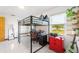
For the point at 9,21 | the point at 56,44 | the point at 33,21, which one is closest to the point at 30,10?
the point at 33,21

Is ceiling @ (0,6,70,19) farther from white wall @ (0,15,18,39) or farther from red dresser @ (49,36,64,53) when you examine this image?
red dresser @ (49,36,64,53)

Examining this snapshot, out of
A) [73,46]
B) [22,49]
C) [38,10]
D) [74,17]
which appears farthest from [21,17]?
[73,46]

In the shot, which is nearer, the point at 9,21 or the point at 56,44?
the point at 9,21

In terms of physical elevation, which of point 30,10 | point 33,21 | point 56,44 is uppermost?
point 30,10

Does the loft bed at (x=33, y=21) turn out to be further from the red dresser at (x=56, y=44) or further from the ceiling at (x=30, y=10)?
the red dresser at (x=56, y=44)

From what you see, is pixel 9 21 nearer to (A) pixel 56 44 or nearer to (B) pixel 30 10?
(B) pixel 30 10

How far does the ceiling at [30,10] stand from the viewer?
1121 mm

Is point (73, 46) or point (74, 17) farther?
point (73, 46)

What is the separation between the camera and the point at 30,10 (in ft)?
3.87

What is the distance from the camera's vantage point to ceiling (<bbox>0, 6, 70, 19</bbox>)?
1121 mm
